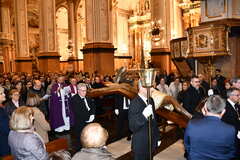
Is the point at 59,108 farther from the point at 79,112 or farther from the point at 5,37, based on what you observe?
the point at 5,37

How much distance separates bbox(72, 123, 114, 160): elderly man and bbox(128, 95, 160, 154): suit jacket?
151 cm

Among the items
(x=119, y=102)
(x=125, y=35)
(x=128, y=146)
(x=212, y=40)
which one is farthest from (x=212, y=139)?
(x=125, y=35)

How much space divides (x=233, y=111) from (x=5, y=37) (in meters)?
26.5

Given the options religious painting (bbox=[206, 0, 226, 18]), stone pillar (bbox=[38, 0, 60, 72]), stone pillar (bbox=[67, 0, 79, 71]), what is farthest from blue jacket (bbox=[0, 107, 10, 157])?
stone pillar (bbox=[67, 0, 79, 71])

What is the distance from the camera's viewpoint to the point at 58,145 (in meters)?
3.89

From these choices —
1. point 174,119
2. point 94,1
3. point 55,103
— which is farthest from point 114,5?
point 174,119

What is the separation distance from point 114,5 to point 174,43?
1532 cm

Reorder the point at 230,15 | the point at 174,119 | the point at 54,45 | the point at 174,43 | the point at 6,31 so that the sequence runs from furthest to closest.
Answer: the point at 6,31, the point at 54,45, the point at 174,43, the point at 230,15, the point at 174,119

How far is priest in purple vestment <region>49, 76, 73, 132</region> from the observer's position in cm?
739

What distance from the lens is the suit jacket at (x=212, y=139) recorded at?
2568mm

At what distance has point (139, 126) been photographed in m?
3.78

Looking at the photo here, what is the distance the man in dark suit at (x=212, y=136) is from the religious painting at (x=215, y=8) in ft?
23.5

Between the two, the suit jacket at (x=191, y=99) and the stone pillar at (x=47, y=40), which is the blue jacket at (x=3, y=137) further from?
the stone pillar at (x=47, y=40)

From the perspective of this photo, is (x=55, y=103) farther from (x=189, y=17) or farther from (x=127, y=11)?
(x=127, y=11)
